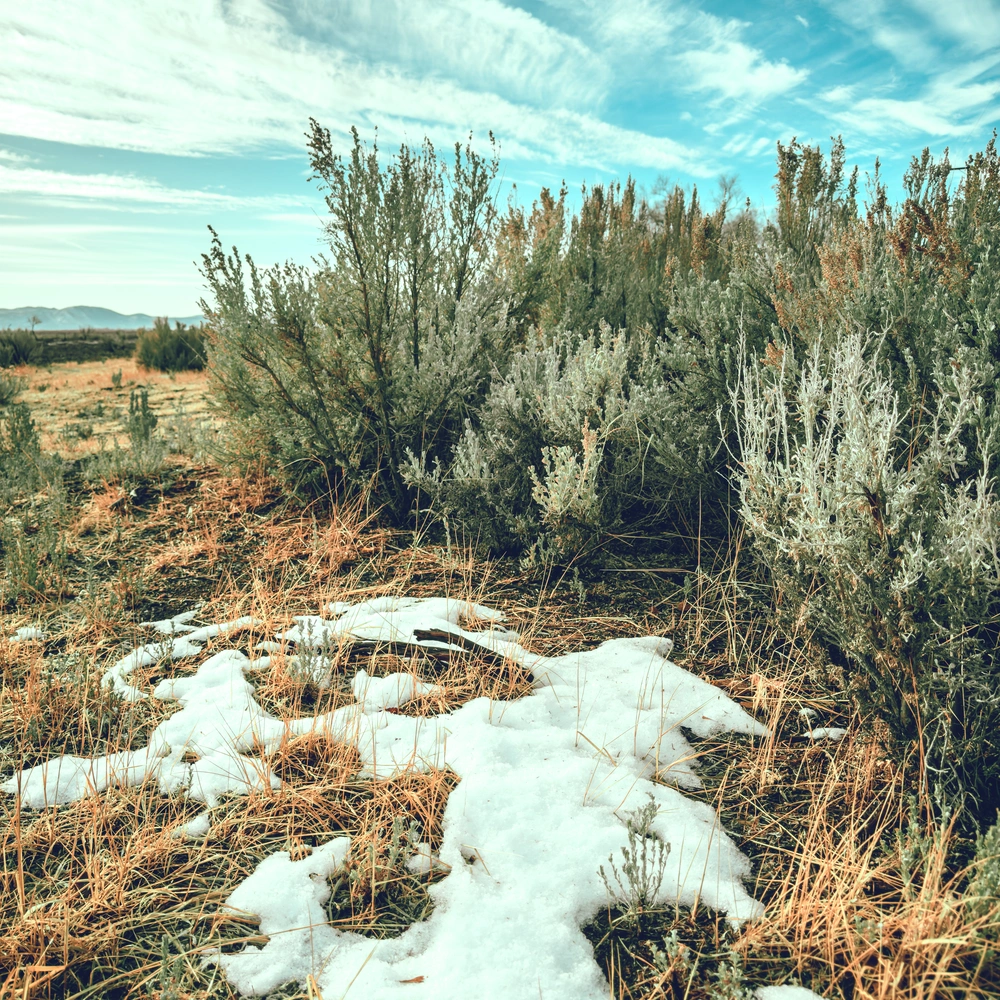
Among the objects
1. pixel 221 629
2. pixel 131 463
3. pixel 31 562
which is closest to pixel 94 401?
pixel 131 463

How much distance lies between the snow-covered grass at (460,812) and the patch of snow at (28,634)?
1cm

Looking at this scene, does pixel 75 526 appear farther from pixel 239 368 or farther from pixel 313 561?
pixel 313 561

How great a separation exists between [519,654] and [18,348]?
62.6 ft

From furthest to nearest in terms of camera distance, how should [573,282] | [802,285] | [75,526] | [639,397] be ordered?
1. [573,282]
2. [75,526]
3. [802,285]
4. [639,397]

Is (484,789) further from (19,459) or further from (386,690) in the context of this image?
(19,459)

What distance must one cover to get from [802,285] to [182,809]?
170 inches

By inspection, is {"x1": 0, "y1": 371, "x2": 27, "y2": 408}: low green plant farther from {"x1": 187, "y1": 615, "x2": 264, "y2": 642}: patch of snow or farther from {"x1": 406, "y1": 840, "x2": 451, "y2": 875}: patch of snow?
{"x1": 406, "y1": 840, "x2": 451, "y2": 875}: patch of snow

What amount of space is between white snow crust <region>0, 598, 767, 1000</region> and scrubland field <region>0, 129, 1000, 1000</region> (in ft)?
0.04

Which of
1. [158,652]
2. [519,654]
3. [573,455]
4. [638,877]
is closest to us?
[638,877]

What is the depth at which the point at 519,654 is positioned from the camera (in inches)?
115

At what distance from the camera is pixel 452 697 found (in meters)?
2.74

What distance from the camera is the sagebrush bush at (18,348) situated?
1603cm

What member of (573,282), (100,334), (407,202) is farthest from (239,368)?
(100,334)

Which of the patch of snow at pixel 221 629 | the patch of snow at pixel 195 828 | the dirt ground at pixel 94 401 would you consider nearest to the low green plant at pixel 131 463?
the dirt ground at pixel 94 401
